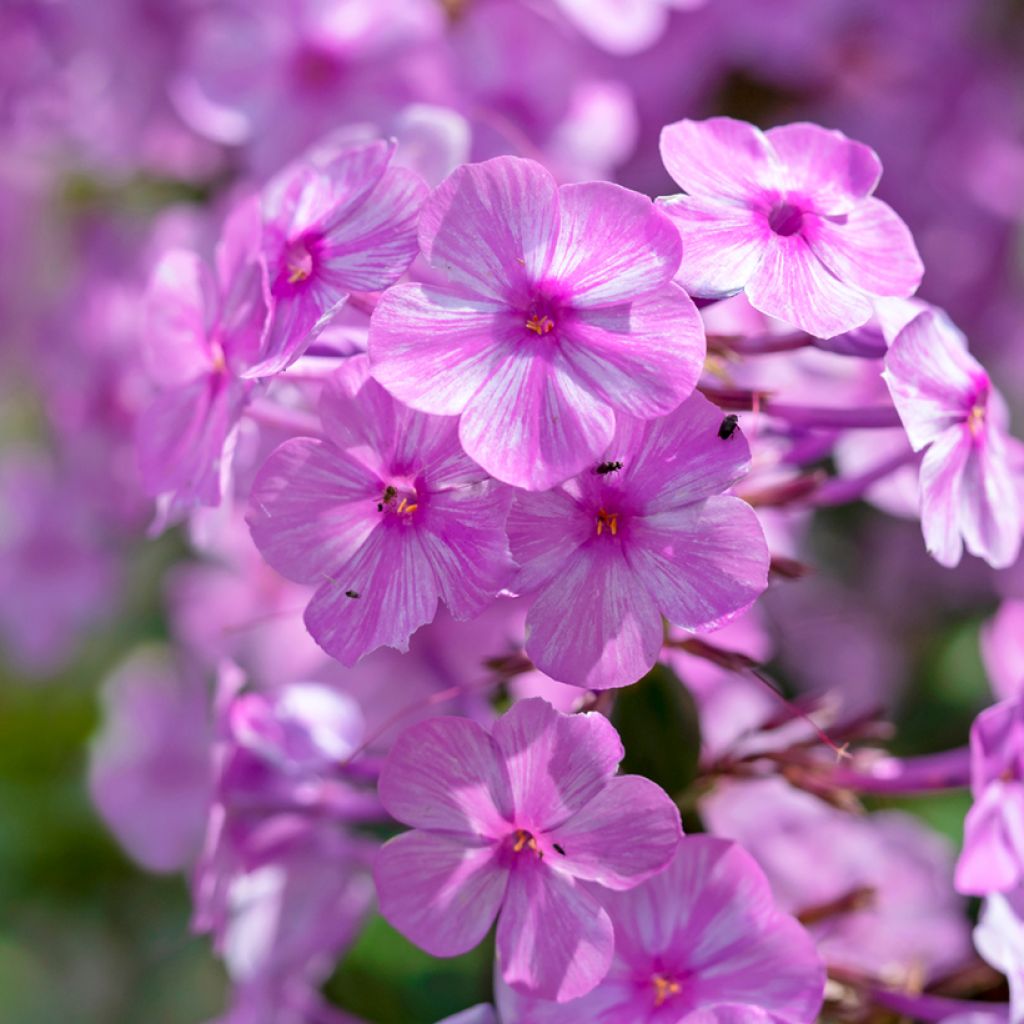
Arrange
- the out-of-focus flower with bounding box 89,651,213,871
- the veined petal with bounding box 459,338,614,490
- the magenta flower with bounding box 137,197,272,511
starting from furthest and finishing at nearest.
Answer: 1. the out-of-focus flower with bounding box 89,651,213,871
2. the magenta flower with bounding box 137,197,272,511
3. the veined petal with bounding box 459,338,614,490

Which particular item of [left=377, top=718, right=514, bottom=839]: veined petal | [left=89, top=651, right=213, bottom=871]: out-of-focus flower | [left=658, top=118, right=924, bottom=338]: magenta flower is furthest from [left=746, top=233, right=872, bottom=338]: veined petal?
[left=89, top=651, right=213, bottom=871]: out-of-focus flower

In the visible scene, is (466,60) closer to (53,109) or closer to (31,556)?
(53,109)

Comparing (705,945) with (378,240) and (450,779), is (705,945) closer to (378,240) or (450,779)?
(450,779)

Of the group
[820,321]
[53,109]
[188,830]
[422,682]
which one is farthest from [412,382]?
[53,109]

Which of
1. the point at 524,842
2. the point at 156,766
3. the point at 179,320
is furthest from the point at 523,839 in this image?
the point at 156,766

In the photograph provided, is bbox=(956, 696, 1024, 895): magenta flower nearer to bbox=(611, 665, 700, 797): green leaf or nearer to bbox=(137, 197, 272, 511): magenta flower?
bbox=(611, 665, 700, 797): green leaf

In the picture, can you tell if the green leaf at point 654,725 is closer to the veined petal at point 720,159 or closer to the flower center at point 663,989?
the flower center at point 663,989

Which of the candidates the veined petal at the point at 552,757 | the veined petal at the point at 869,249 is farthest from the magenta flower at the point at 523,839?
the veined petal at the point at 869,249
